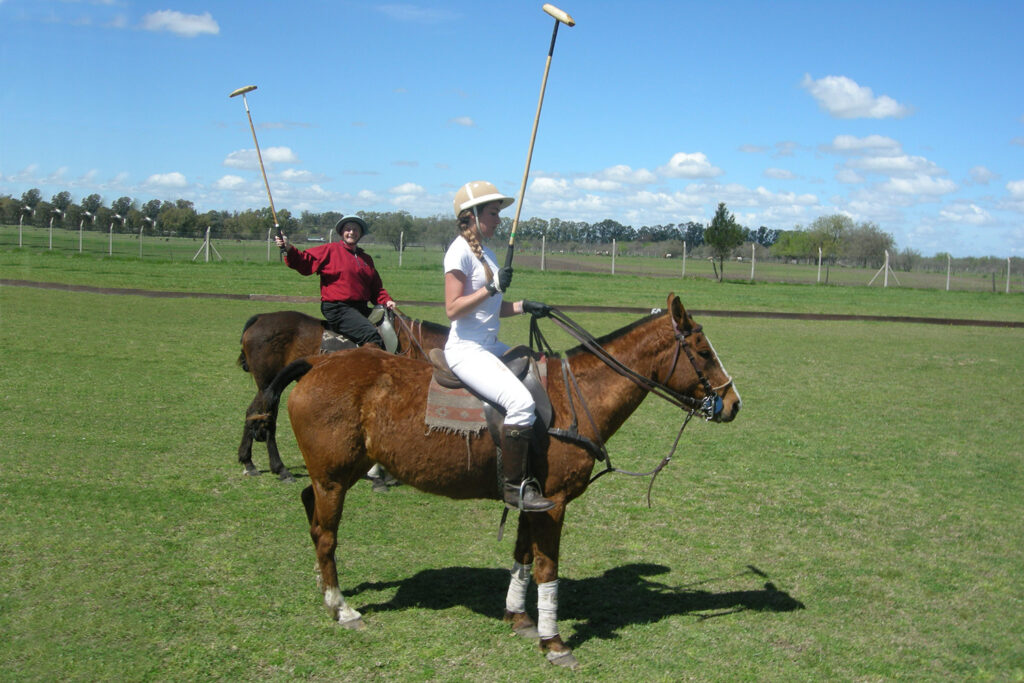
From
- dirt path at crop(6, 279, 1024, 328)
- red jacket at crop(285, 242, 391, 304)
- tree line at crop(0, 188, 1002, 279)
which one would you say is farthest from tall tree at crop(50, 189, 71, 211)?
red jacket at crop(285, 242, 391, 304)

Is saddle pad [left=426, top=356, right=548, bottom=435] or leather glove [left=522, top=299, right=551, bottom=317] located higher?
leather glove [left=522, top=299, right=551, bottom=317]

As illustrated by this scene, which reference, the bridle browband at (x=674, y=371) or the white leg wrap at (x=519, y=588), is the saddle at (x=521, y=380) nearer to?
the bridle browband at (x=674, y=371)

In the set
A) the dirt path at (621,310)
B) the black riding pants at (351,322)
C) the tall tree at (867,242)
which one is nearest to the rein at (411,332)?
the black riding pants at (351,322)

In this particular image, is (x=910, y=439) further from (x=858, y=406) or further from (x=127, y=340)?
(x=127, y=340)

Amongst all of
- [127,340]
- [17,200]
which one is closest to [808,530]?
[127,340]

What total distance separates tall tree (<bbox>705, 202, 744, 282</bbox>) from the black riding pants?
4214 cm

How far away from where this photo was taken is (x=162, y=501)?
7469 millimetres

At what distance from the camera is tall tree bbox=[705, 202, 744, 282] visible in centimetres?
4869

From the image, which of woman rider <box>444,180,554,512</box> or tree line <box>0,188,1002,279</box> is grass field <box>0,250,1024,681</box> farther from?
tree line <box>0,188,1002,279</box>

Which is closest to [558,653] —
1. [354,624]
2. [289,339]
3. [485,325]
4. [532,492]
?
[532,492]

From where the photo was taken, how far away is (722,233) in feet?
160

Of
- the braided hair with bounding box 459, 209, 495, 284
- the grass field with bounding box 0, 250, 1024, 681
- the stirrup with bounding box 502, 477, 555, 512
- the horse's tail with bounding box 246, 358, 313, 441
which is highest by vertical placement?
the braided hair with bounding box 459, 209, 495, 284

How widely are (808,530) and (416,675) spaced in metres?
4.33

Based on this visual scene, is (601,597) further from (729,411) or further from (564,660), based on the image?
(729,411)
